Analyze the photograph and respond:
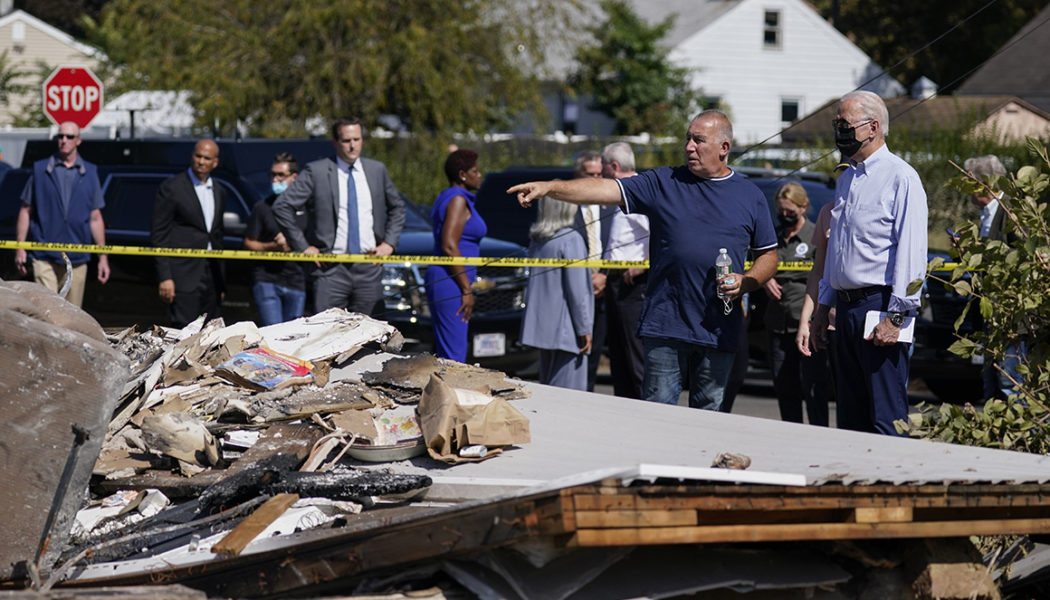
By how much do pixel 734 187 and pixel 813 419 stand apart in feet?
7.99

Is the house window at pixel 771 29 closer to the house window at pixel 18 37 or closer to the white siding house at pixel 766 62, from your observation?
the white siding house at pixel 766 62

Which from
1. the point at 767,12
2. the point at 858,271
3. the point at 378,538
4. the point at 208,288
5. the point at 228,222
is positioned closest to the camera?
the point at 378,538

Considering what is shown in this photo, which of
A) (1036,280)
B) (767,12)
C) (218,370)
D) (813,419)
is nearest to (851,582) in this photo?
(1036,280)

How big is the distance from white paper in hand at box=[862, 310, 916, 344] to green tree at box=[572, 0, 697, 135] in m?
36.8

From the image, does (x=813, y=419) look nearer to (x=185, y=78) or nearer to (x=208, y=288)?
(x=208, y=288)

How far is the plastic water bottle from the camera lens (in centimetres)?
634

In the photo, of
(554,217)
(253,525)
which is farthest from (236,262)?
(253,525)

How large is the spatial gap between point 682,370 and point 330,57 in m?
19.9

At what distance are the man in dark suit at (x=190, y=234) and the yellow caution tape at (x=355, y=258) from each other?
0.11 meters

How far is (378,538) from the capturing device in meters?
4.27

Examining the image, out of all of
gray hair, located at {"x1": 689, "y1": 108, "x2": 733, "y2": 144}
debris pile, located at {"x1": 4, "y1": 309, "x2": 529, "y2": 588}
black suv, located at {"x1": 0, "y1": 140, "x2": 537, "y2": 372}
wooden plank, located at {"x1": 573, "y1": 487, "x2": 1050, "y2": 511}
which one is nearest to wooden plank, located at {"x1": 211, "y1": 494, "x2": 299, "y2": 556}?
debris pile, located at {"x1": 4, "y1": 309, "x2": 529, "y2": 588}

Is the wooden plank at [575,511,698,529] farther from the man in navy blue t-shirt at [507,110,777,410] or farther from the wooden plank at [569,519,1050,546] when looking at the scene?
the man in navy blue t-shirt at [507,110,777,410]

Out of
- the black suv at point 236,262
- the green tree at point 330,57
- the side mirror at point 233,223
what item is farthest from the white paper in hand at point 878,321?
the green tree at point 330,57

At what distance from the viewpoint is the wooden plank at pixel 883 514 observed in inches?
172
